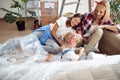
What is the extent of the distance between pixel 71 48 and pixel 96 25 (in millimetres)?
428

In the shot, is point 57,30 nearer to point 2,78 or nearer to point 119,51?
point 119,51

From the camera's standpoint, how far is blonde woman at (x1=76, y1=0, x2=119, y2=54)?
2.29 m

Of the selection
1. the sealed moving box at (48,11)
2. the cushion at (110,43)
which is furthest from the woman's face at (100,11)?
the sealed moving box at (48,11)

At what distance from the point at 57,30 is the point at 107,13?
0.57 meters

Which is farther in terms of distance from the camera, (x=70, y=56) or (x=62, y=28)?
(x=62, y=28)

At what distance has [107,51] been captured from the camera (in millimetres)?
2340

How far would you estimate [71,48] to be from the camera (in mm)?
2178

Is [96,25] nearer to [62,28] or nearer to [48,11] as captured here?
[62,28]

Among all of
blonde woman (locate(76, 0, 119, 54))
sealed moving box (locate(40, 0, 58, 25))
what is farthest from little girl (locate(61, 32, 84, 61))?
sealed moving box (locate(40, 0, 58, 25))

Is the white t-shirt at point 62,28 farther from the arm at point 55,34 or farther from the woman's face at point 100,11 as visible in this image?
the woman's face at point 100,11

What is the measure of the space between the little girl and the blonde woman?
10 cm

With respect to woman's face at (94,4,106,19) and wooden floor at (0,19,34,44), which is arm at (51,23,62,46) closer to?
woman's face at (94,4,106,19)

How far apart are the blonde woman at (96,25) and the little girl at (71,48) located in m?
0.10

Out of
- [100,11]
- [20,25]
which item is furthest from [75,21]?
[20,25]
